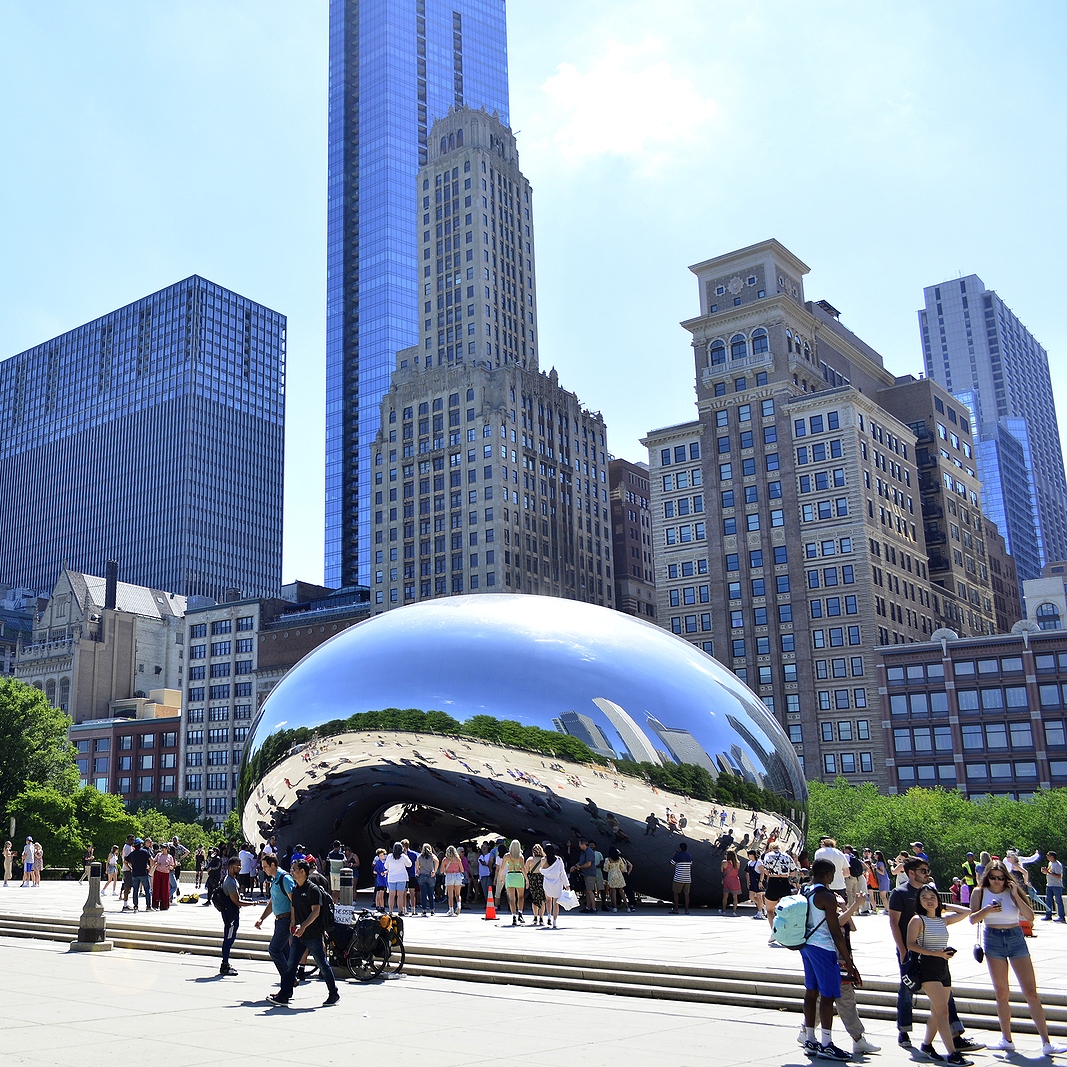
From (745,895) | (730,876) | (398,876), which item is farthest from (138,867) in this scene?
(745,895)

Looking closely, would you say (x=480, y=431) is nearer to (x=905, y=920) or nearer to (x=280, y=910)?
(x=280, y=910)

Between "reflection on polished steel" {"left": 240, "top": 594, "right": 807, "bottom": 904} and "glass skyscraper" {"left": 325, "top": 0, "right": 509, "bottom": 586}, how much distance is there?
15303cm

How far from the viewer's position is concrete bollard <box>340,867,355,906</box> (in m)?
15.1

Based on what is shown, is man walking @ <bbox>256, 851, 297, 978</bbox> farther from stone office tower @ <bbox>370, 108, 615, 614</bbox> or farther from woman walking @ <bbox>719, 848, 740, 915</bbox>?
stone office tower @ <bbox>370, 108, 615, 614</bbox>

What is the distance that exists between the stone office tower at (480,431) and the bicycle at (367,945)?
10386cm

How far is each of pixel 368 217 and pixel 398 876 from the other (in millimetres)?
177710

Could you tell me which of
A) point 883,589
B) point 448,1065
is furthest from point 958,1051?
point 883,589

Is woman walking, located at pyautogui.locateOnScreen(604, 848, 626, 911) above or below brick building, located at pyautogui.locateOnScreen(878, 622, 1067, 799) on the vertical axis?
below

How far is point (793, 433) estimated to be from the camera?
105 metres

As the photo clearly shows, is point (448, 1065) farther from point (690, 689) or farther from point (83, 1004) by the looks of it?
point (690, 689)

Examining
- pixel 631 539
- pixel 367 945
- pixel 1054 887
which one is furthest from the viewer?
pixel 631 539

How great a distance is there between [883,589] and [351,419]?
104m

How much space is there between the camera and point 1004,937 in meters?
10.5

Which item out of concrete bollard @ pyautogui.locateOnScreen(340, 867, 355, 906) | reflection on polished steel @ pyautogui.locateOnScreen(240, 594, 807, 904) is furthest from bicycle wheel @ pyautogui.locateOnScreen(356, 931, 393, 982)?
reflection on polished steel @ pyautogui.locateOnScreen(240, 594, 807, 904)
